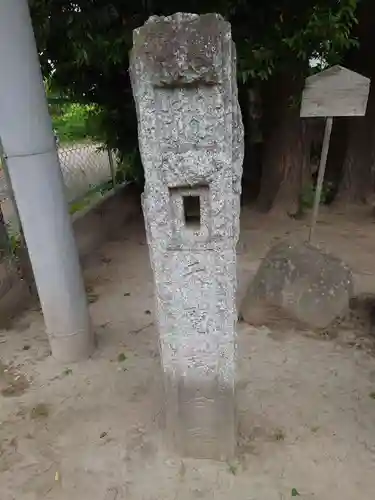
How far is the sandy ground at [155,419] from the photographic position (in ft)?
7.86

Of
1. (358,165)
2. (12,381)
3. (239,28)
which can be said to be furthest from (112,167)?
(12,381)

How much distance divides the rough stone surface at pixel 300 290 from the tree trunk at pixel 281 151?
242 centimetres

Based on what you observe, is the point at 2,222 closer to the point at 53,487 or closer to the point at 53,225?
the point at 53,225

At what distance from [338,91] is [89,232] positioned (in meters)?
2.61

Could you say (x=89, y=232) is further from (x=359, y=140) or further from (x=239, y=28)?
(x=359, y=140)

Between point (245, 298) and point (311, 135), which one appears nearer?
point (245, 298)

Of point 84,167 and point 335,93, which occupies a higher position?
point 335,93

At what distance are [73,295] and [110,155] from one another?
3.17 meters

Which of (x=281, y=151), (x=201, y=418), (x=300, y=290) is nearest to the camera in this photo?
(x=201, y=418)

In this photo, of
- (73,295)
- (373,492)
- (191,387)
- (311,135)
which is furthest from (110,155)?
(373,492)

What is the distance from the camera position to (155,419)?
279cm

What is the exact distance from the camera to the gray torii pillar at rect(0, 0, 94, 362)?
2734 millimetres

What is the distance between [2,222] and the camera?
3.93 meters

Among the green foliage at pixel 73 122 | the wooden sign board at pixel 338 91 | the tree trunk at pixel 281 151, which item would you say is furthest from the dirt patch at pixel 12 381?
the tree trunk at pixel 281 151
